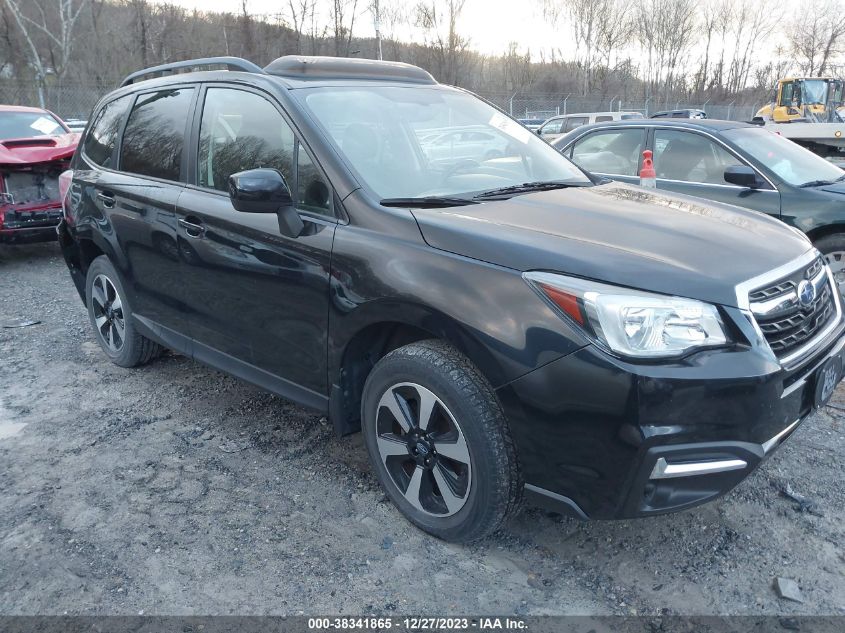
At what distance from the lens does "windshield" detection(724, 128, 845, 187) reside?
5836 millimetres

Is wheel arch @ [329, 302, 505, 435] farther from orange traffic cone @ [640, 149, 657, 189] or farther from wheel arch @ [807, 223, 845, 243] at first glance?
wheel arch @ [807, 223, 845, 243]

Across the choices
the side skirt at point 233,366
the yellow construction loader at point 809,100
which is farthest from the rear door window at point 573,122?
the side skirt at point 233,366

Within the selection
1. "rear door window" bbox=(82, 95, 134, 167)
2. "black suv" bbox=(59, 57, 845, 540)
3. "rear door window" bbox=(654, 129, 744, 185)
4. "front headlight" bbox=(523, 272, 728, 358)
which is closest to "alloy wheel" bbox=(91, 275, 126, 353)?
"black suv" bbox=(59, 57, 845, 540)

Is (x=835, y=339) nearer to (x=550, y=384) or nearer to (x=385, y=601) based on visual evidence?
(x=550, y=384)

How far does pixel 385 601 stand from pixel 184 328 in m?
2.04

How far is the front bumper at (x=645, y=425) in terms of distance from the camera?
2059mm

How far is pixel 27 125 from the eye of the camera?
8641 mm

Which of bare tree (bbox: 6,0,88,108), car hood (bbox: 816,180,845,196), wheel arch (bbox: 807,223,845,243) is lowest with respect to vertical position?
wheel arch (bbox: 807,223,845,243)

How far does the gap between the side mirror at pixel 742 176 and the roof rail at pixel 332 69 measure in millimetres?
3359

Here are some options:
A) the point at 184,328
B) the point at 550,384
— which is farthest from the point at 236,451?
the point at 550,384

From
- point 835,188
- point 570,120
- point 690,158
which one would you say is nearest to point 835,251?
point 835,188

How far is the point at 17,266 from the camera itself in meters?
8.09

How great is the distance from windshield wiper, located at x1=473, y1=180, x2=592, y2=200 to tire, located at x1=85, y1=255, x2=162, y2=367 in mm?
2543

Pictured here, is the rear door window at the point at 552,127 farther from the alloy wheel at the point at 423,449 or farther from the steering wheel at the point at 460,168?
the alloy wheel at the point at 423,449
